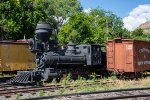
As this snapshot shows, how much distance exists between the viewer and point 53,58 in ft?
71.9

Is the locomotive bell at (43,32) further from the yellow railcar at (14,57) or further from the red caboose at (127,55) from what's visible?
the red caboose at (127,55)

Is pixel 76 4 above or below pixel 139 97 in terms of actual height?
above

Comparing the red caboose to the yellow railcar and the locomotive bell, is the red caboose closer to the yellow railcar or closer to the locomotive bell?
the locomotive bell

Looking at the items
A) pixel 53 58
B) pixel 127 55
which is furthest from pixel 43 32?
pixel 127 55

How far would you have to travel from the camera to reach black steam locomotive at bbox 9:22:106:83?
20737 millimetres

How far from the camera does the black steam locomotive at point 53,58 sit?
2074cm

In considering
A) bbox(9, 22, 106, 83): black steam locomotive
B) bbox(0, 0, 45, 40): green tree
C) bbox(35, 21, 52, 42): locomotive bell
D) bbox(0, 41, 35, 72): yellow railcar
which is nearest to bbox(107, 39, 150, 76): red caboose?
bbox(9, 22, 106, 83): black steam locomotive

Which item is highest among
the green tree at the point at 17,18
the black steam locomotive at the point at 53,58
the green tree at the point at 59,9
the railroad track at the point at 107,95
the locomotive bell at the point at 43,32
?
the green tree at the point at 59,9

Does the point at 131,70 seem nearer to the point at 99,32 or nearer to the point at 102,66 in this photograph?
the point at 102,66

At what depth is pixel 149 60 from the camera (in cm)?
2683

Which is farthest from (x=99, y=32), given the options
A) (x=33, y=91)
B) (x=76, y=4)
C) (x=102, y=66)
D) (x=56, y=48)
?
(x=33, y=91)

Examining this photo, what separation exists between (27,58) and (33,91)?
10.6m

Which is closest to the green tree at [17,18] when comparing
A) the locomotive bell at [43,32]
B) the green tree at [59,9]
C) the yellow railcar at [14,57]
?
the yellow railcar at [14,57]

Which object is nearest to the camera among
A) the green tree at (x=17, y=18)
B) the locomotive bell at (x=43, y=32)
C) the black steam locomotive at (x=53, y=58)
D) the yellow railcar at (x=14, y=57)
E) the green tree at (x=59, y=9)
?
the black steam locomotive at (x=53, y=58)
